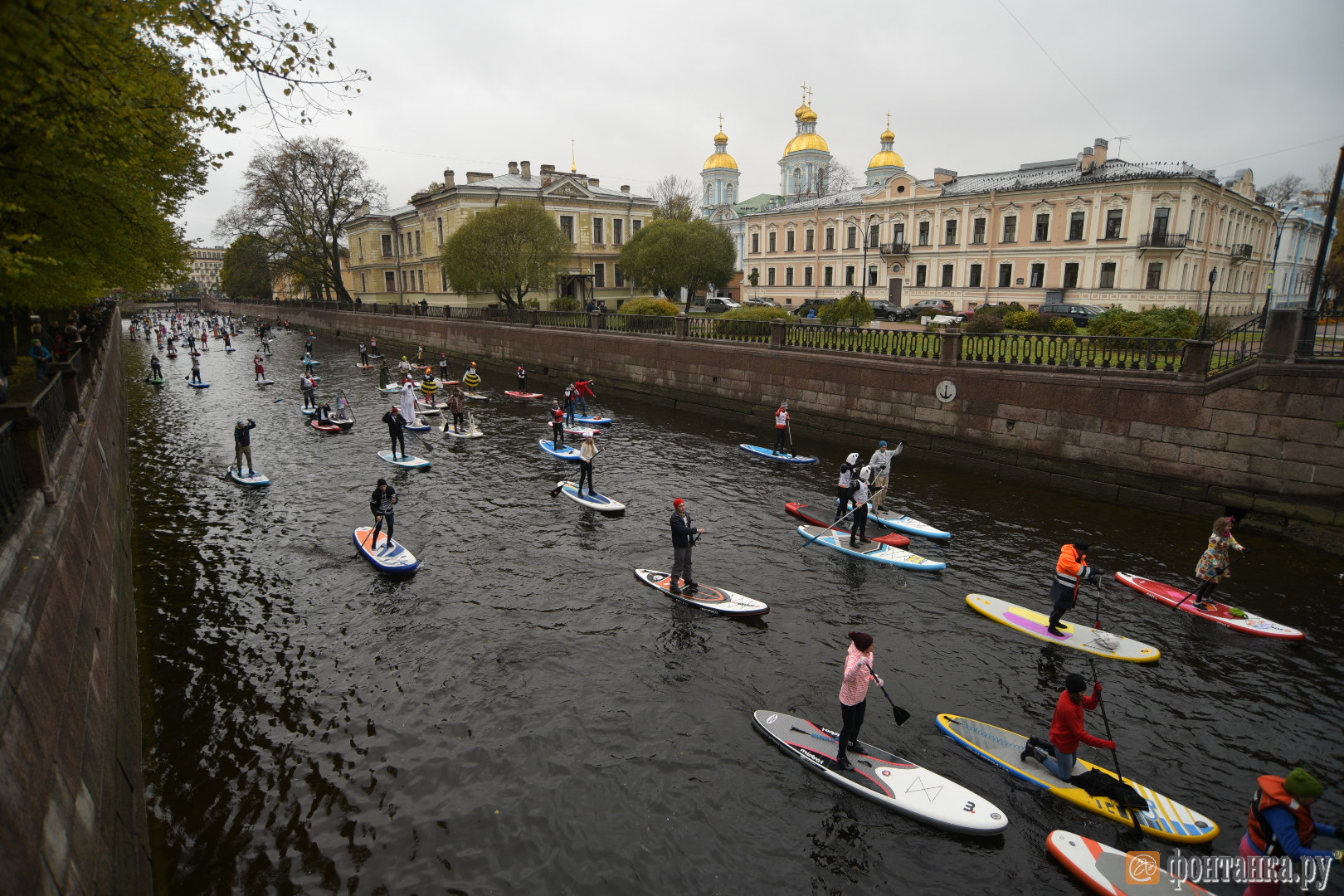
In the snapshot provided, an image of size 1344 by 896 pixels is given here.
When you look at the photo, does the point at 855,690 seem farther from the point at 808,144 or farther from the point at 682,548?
the point at 808,144

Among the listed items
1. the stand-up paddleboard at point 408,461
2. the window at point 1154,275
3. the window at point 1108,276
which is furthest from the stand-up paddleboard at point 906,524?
the window at point 1154,275

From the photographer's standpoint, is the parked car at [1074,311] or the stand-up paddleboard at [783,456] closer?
the stand-up paddleboard at [783,456]

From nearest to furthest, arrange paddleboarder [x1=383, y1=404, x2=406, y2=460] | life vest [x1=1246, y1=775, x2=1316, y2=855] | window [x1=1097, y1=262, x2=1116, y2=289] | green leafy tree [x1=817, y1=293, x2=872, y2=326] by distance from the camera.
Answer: life vest [x1=1246, y1=775, x2=1316, y2=855] → paddleboarder [x1=383, y1=404, x2=406, y2=460] → green leafy tree [x1=817, y1=293, x2=872, y2=326] → window [x1=1097, y1=262, x2=1116, y2=289]

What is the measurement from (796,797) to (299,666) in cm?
768

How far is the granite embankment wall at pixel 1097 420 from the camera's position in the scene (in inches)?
587

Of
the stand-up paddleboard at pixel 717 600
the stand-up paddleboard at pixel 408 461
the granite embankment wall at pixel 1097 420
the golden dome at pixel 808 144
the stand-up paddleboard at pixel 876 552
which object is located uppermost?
the golden dome at pixel 808 144

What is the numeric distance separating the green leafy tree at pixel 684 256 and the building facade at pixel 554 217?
10482 millimetres

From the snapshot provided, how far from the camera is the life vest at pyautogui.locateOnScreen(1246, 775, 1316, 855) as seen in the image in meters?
5.70

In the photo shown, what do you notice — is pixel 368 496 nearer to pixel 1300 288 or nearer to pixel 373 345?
pixel 373 345

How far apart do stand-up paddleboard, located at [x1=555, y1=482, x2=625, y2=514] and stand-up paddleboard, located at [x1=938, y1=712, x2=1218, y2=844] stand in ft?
32.3

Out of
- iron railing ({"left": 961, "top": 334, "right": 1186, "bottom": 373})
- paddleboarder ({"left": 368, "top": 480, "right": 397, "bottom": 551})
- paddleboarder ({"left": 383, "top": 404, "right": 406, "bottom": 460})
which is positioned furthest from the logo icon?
paddleboarder ({"left": 383, "top": 404, "right": 406, "bottom": 460})

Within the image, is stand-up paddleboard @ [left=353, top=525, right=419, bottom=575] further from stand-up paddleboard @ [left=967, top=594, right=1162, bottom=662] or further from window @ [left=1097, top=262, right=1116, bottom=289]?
window @ [left=1097, top=262, right=1116, bottom=289]

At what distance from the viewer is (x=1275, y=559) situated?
14.0 meters

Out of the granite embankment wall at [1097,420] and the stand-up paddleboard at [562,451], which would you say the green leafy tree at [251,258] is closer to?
the stand-up paddleboard at [562,451]
